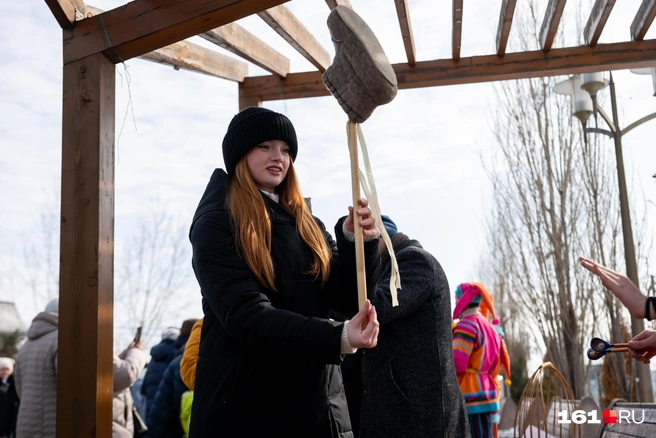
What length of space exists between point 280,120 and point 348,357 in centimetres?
120

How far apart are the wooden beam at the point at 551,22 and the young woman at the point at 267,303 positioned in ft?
8.08

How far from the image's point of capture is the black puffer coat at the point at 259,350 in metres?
2.04

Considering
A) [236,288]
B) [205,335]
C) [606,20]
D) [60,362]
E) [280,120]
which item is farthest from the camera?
[606,20]

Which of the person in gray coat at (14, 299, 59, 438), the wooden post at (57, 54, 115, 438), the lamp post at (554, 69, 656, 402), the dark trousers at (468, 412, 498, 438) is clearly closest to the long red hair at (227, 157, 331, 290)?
the wooden post at (57, 54, 115, 438)

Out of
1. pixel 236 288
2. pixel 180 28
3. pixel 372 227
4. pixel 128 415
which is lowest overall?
pixel 128 415

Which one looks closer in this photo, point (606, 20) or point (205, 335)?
point (205, 335)

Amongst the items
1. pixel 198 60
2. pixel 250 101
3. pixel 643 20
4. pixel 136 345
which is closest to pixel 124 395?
pixel 136 345

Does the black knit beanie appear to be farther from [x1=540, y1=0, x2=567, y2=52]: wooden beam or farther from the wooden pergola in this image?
[x1=540, y1=0, x2=567, y2=52]: wooden beam

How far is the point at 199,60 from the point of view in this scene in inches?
182

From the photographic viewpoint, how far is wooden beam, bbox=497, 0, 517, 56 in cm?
416

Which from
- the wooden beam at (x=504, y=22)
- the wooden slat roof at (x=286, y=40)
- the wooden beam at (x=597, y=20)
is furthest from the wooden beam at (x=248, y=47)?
the wooden beam at (x=597, y=20)

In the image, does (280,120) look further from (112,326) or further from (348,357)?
(112,326)

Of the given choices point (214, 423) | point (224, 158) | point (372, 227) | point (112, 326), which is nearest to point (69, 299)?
point (112, 326)

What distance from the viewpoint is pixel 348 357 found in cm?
317
